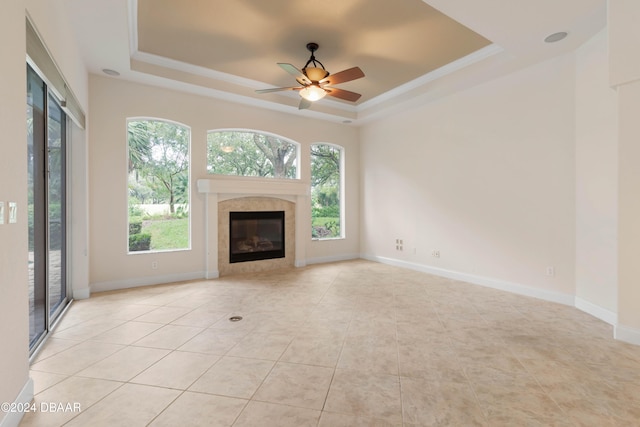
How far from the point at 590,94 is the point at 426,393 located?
3.82 metres

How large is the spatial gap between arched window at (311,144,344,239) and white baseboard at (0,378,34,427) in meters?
5.11

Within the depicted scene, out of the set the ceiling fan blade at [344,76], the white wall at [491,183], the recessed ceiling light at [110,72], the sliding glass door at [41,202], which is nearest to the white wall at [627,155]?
the white wall at [491,183]

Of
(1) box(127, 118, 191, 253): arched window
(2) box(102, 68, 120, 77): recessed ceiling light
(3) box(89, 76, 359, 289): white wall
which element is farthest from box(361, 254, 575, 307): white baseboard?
(2) box(102, 68, 120, 77): recessed ceiling light

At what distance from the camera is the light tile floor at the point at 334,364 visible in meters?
1.83

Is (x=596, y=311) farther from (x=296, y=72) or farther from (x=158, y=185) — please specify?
(x=158, y=185)

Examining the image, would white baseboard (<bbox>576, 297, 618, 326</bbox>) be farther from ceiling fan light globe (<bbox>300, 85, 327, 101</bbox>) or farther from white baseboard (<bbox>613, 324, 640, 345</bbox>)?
ceiling fan light globe (<bbox>300, 85, 327, 101</bbox>)

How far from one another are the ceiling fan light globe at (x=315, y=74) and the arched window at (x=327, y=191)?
2.75 m

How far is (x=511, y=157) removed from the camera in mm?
4461

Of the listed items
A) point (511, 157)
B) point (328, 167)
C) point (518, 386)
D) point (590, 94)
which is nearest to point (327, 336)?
point (518, 386)

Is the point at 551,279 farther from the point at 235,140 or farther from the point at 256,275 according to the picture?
the point at 235,140

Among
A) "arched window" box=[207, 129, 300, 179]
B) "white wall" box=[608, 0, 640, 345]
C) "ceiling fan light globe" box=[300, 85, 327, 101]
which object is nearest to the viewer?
"white wall" box=[608, 0, 640, 345]

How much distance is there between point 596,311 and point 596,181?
1.45m

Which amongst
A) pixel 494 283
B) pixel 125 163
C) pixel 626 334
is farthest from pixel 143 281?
pixel 626 334

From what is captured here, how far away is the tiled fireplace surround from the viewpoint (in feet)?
17.3
